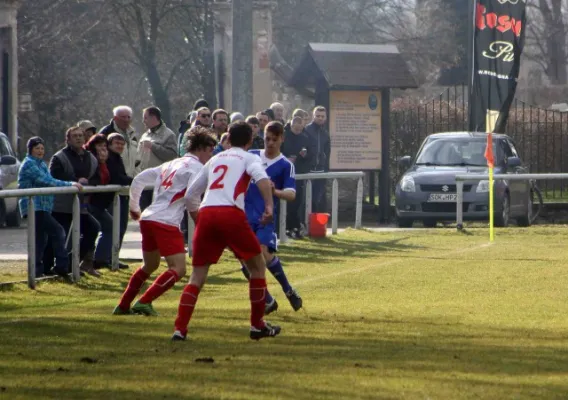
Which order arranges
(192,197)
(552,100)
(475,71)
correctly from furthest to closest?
(552,100) → (475,71) → (192,197)

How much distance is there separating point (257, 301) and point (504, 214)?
1467 centimetres

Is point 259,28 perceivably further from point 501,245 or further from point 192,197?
point 192,197

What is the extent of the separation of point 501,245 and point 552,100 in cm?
3386

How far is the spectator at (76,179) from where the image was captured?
15062mm

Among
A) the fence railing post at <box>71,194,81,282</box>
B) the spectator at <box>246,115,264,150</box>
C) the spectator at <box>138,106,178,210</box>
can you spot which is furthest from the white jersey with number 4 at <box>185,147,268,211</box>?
the spectator at <box>246,115,264,150</box>

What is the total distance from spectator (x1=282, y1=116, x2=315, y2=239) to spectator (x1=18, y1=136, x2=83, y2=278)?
6366 mm

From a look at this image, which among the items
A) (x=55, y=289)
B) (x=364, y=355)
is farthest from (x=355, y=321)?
(x=55, y=289)

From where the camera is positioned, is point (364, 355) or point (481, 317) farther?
point (481, 317)

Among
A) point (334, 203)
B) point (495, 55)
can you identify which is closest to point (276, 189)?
point (334, 203)

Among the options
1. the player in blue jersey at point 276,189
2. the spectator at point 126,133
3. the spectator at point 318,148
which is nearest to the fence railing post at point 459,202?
the spectator at point 318,148

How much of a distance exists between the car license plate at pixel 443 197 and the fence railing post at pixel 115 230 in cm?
955

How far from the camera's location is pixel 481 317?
1157 cm

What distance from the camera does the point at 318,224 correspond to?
21375 mm

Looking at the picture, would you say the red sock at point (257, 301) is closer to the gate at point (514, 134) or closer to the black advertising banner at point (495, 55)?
the black advertising banner at point (495, 55)
